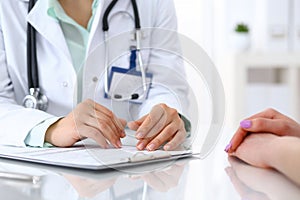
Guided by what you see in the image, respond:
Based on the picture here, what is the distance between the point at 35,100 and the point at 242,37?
2315 millimetres

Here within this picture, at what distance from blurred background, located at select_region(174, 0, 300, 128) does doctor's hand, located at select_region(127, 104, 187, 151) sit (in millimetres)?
2300

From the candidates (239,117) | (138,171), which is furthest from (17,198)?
(239,117)

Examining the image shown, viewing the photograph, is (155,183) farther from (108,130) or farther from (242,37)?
(242,37)

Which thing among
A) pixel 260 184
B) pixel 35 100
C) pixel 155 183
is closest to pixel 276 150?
pixel 260 184

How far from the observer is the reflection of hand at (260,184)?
574 mm

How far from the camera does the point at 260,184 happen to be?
636 millimetres

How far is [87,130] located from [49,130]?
0.37 ft

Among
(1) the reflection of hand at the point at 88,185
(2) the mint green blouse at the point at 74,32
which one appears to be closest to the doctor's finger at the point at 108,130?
(1) the reflection of hand at the point at 88,185

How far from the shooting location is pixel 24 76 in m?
1.14

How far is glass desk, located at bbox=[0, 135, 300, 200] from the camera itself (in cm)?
57

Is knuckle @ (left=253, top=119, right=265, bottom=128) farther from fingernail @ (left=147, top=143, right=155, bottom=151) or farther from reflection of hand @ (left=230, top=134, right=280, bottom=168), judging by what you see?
fingernail @ (left=147, top=143, right=155, bottom=151)

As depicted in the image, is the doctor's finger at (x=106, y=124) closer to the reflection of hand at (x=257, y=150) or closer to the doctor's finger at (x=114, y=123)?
the doctor's finger at (x=114, y=123)

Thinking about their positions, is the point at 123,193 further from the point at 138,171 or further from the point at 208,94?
the point at 208,94

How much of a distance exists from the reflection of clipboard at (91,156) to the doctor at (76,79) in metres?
0.02
